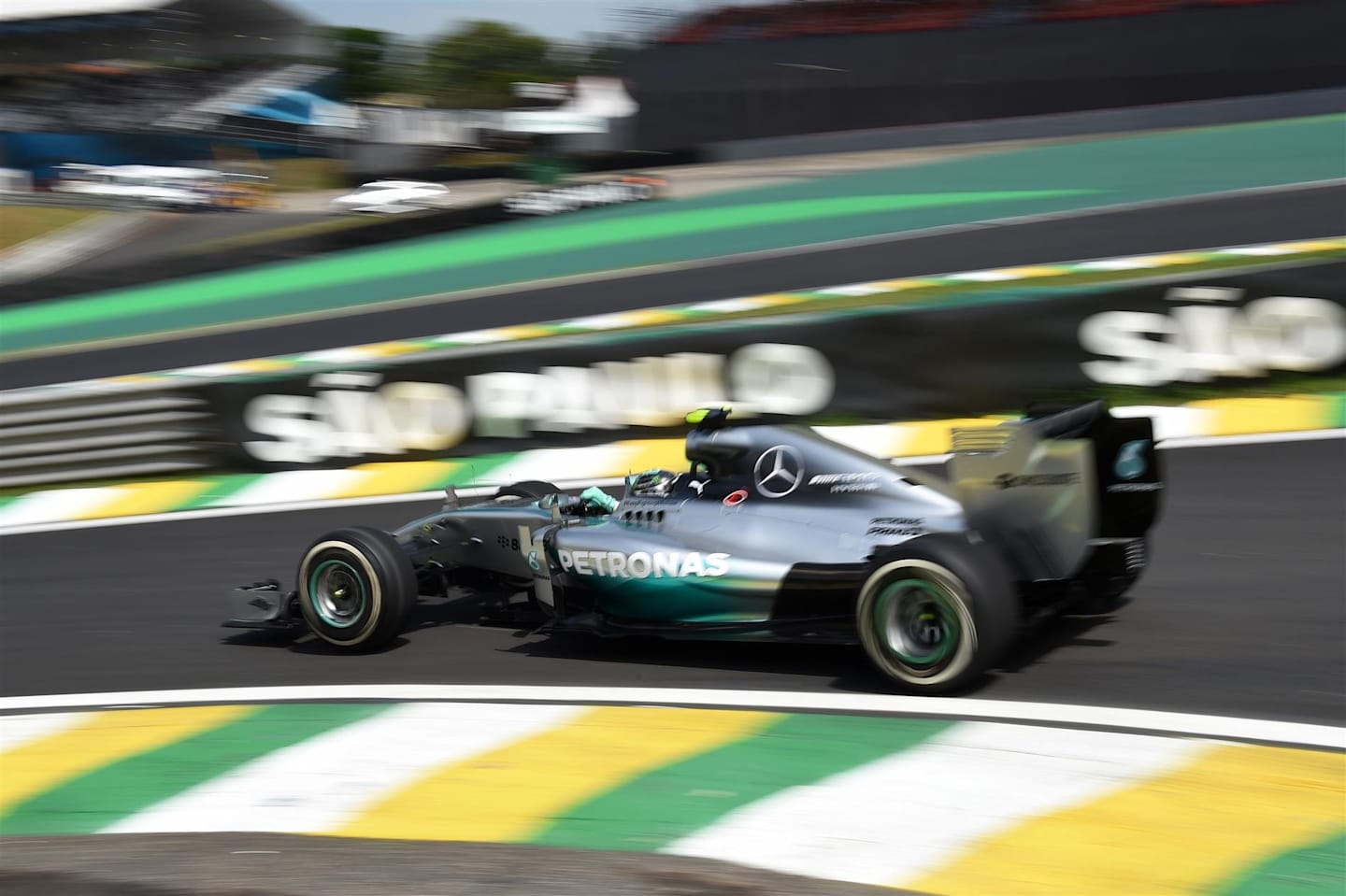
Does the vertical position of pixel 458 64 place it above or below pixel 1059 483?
above

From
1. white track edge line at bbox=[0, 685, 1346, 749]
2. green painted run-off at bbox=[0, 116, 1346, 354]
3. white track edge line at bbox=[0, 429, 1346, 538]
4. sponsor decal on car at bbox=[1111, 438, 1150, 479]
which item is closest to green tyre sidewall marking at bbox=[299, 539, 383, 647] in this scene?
white track edge line at bbox=[0, 685, 1346, 749]

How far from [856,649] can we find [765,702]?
720 mm

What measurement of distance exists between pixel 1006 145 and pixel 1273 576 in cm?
1493

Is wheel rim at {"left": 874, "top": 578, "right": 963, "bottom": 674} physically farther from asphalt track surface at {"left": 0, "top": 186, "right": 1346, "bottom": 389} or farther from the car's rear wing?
asphalt track surface at {"left": 0, "top": 186, "right": 1346, "bottom": 389}

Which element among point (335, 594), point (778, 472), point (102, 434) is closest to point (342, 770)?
point (335, 594)

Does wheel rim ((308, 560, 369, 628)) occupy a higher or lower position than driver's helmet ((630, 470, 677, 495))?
lower

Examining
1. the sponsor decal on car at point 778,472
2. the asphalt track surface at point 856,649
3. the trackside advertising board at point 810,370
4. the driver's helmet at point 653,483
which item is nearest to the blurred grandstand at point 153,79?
the trackside advertising board at point 810,370

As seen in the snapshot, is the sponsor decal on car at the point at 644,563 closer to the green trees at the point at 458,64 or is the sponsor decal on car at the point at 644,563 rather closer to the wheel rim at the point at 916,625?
the wheel rim at the point at 916,625

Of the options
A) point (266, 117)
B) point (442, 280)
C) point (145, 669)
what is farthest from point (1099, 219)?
point (266, 117)

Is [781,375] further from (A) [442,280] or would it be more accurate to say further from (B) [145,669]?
(A) [442,280]

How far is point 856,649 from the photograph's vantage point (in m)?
6.23

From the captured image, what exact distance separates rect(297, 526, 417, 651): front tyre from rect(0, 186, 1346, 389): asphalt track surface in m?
9.29

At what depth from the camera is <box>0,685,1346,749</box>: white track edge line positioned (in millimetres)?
4980

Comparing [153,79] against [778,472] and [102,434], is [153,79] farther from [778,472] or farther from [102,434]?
[778,472]
